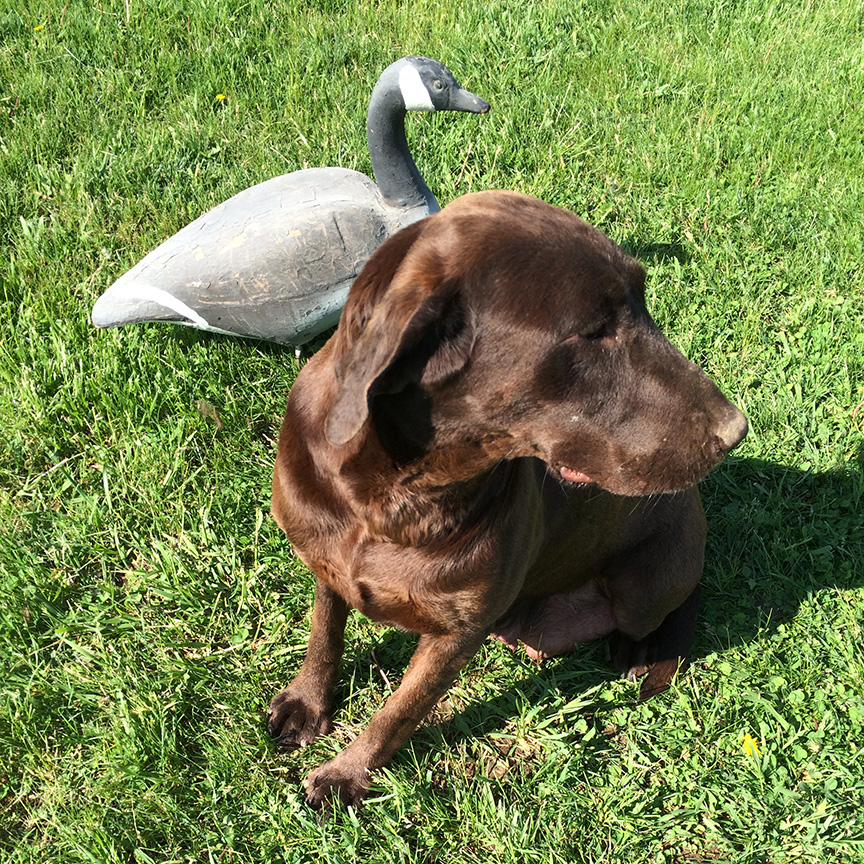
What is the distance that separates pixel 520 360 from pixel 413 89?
200cm

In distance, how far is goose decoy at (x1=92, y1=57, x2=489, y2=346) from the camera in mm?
3373

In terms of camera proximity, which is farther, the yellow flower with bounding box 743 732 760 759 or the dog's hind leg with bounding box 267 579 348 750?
the yellow flower with bounding box 743 732 760 759

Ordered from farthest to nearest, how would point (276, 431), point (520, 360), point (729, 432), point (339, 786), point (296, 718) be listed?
point (276, 431), point (296, 718), point (339, 786), point (729, 432), point (520, 360)

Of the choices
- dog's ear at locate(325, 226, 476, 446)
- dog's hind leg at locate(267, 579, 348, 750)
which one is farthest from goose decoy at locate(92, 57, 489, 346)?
dog's ear at locate(325, 226, 476, 446)

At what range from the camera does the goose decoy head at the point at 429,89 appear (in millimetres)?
3508

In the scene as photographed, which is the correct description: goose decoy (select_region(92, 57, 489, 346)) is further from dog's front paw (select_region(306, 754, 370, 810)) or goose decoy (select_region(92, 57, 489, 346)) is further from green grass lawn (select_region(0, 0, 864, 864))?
dog's front paw (select_region(306, 754, 370, 810))

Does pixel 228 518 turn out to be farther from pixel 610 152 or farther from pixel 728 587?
pixel 610 152

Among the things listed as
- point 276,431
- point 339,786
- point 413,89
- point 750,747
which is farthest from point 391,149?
point 750,747

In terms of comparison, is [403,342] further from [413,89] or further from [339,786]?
[413,89]

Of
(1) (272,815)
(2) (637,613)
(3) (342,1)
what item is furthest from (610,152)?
(1) (272,815)

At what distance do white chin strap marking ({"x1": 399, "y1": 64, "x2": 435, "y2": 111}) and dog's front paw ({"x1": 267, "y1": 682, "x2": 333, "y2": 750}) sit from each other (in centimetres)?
223

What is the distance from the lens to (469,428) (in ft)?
6.64

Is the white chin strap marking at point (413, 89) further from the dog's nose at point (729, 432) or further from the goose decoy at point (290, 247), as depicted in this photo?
the dog's nose at point (729, 432)

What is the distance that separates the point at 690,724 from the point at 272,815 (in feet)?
4.62
